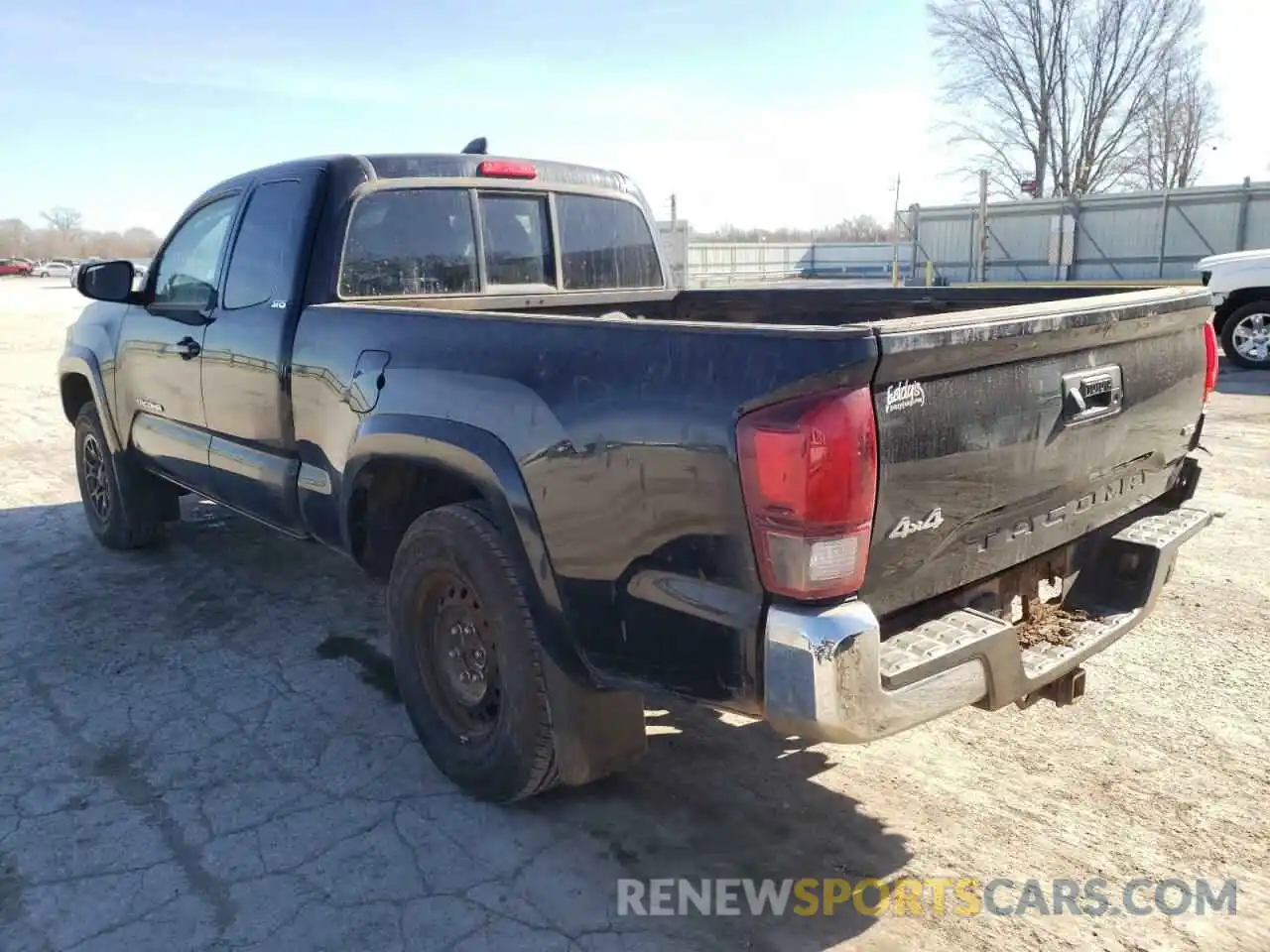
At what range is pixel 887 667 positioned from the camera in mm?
2262

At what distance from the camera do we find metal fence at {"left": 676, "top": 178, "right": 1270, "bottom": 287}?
858 inches

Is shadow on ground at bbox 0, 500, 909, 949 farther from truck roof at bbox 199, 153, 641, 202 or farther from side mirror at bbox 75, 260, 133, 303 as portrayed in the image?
truck roof at bbox 199, 153, 641, 202

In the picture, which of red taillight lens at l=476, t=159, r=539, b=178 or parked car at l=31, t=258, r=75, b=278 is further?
parked car at l=31, t=258, r=75, b=278

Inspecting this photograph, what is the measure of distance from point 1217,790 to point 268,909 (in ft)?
9.41

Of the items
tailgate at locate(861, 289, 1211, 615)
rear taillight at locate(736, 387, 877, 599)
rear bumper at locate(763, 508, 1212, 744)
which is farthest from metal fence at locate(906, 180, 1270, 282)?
rear taillight at locate(736, 387, 877, 599)

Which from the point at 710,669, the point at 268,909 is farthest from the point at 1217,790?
the point at 268,909

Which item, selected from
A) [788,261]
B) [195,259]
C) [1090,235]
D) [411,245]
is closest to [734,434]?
[411,245]

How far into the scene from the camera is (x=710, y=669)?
2359mm

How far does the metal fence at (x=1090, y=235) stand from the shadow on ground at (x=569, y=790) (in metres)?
17.5

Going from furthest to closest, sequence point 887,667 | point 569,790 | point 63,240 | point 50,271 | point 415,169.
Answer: point 63,240
point 50,271
point 415,169
point 569,790
point 887,667

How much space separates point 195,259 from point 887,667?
3.93m

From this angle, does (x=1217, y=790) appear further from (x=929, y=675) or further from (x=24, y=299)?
(x=24, y=299)

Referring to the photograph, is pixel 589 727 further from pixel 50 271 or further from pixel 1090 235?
pixel 50 271

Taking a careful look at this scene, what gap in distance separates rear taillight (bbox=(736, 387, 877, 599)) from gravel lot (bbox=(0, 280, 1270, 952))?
1063 millimetres
